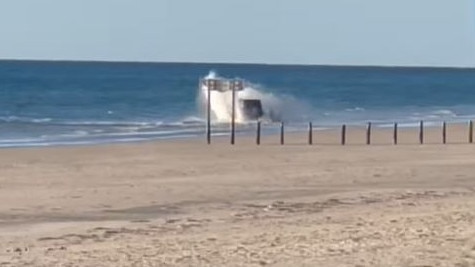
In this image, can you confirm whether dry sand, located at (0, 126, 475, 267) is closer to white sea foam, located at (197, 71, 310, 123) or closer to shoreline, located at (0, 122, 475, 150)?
shoreline, located at (0, 122, 475, 150)

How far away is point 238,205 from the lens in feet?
65.4

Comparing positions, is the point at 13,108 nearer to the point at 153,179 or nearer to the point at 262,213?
the point at 153,179

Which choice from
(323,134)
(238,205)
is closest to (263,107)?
(323,134)

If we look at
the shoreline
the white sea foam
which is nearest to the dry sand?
the shoreline

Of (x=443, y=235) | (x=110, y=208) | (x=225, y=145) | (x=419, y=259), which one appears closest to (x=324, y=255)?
(x=419, y=259)

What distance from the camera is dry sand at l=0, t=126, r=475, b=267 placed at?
1302 cm

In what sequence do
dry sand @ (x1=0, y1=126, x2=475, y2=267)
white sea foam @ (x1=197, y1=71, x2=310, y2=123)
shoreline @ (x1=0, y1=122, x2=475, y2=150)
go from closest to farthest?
dry sand @ (x1=0, y1=126, x2=475, y2=267), shoreline @ (x1=0, y1=122, x2=475, y2=150), white sea foam @ (x1=197, y1=71, x2=310, y2=123)

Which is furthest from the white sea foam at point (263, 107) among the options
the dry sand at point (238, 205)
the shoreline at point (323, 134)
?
the dry sand at point (238, 205)

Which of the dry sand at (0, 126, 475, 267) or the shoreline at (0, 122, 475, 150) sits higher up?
the dry sand at (0, 126, 475, 267)

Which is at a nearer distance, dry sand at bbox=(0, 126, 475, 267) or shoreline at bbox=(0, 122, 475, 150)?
dry sand at bbox=(0, 126, 475, 267)

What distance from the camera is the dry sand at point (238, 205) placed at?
13.0 m

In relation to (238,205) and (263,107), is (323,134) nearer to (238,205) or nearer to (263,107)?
(263,107)

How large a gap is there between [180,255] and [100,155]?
19.1 metres

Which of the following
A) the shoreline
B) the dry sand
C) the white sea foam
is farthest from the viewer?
the white sea foam
